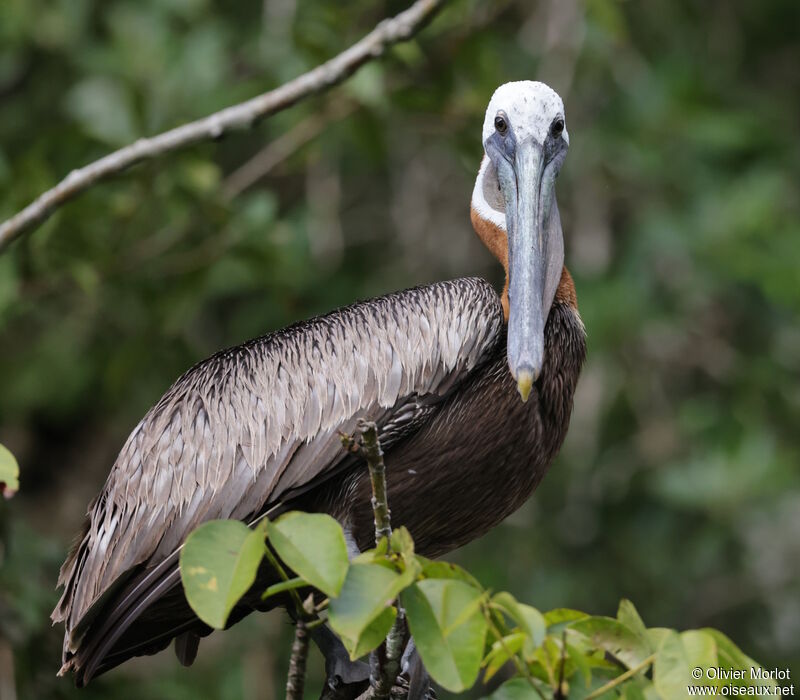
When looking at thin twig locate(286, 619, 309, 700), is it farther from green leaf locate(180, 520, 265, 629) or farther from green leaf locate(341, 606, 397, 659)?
green leaf locate(180, 520, 265, 629)

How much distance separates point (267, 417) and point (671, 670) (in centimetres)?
215

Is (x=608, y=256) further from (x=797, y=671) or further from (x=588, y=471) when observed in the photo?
(x=797, y=671)

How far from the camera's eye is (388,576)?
2164 millimetres

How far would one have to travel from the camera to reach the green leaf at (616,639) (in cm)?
225

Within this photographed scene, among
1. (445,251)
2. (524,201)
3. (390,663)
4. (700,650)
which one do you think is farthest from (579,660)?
(445,251)

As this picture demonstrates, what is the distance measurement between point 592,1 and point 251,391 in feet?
7.99

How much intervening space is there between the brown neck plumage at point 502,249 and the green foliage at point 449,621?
6.03 ft

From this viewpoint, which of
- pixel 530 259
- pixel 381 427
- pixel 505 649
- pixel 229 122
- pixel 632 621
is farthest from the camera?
pixel 229 122

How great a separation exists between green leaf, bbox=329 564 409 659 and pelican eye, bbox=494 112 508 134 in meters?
2.22

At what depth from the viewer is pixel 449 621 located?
2.12 m

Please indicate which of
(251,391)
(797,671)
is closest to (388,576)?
(251,391)

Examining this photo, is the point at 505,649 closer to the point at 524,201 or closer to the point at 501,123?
the point at 524,201

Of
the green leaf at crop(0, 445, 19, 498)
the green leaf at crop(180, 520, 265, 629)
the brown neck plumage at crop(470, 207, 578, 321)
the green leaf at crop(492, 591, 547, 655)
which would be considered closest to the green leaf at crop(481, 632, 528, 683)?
the green leaf at crop(492, 591, 547, 655)

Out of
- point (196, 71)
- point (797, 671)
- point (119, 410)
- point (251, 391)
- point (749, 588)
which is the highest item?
point (196, 71)
